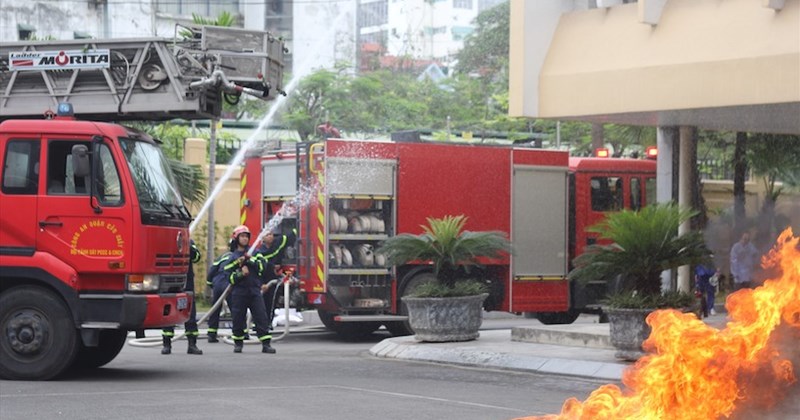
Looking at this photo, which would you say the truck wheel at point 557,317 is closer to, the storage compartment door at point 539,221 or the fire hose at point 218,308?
the storage compartment door at point 539,221

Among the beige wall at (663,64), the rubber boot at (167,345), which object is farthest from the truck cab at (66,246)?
the beige wall at (663,64)

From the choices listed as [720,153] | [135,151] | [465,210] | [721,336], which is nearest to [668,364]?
[721,336]

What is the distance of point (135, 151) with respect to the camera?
1349cm

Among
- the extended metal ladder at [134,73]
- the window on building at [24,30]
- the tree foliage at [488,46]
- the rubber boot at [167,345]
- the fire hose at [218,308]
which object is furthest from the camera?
the tree foliage at [488,46]

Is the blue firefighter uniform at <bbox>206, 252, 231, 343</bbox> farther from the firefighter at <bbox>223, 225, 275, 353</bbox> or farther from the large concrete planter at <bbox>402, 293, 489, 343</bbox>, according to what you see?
the large concrete planter at <bbox>402, 293, 489, 343</bbox>

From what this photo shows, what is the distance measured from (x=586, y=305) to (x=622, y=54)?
18.7 feet

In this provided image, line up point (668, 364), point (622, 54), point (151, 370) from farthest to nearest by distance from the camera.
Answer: point (622, 54), point (151, 370), point (668, 364)

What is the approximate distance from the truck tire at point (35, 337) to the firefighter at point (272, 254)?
4.28m

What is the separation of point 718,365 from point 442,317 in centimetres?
921

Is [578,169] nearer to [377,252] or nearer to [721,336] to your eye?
[377,252]

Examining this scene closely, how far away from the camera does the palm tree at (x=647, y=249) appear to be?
14812mm

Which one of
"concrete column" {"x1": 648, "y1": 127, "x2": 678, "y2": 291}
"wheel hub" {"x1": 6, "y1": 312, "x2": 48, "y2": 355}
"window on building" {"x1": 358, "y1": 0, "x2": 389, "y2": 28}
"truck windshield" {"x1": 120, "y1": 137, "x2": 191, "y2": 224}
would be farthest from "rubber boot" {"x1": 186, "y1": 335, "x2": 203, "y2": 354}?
"window on building" {"x1": 358, "y1": 0, "x2": 389, "y2": 28}

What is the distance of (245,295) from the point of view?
1636 cm

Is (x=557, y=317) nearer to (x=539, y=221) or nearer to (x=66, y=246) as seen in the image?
(x=539, y=221)
